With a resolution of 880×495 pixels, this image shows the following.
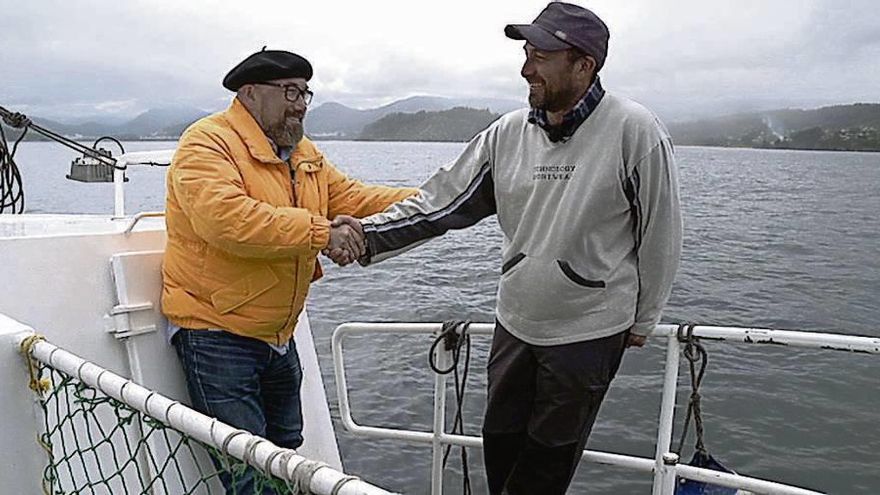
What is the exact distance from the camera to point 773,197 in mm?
30172

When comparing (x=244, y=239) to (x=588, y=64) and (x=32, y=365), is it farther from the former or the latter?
(x=588, y=64)

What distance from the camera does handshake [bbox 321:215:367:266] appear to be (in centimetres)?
254

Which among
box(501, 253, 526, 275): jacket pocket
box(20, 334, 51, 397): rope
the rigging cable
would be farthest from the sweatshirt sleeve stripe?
the rigging cable

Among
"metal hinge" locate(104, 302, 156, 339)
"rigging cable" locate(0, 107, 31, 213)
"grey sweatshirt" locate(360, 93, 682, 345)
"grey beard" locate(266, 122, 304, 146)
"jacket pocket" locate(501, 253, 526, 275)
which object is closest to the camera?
"grey sweatshirt" locate(360, 93, 682, 345)

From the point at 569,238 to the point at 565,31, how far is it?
59cm

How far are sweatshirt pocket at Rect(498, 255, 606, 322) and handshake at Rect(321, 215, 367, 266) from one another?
1.90 ft

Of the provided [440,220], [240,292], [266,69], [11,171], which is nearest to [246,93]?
[266,69]

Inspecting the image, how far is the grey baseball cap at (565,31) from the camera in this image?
7.30ft

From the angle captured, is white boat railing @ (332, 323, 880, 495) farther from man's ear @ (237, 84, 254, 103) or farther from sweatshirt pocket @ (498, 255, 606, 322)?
man's ear @ (237, 84, 254, 103)

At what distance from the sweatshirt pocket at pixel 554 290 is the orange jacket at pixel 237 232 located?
623 mm

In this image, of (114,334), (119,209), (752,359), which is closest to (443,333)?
(114,334)

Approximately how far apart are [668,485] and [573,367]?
64cm

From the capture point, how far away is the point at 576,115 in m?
2.27

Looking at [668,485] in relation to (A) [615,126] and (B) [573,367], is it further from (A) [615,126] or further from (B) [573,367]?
(A) [615,126]
